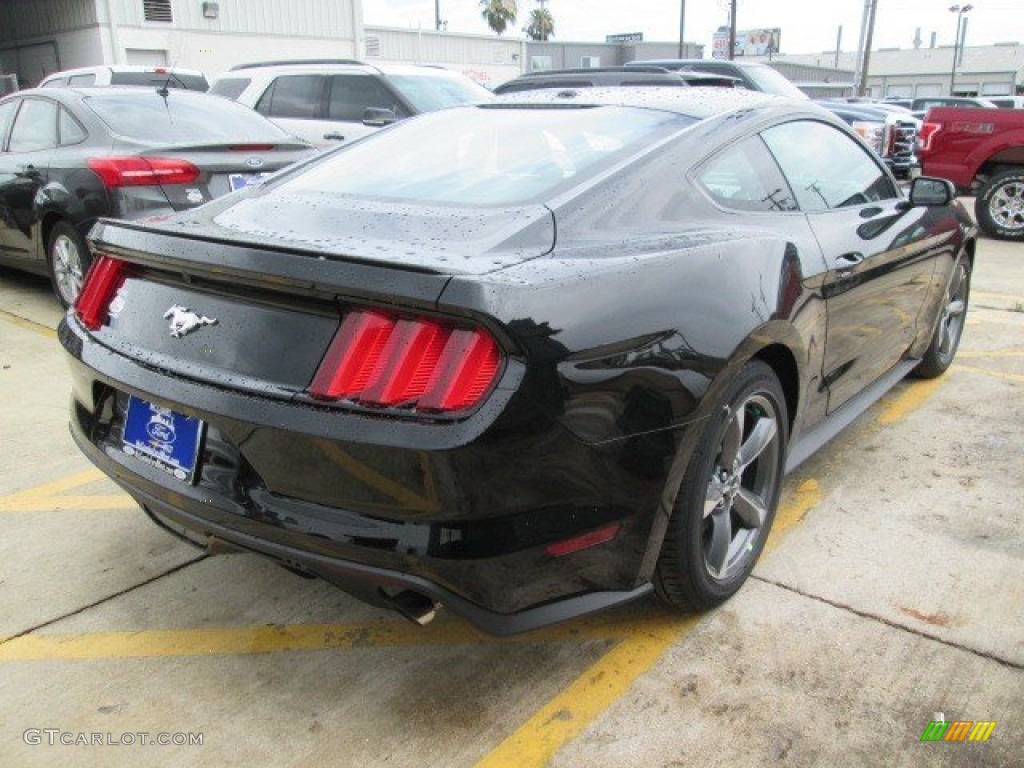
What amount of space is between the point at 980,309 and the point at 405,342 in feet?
20.5

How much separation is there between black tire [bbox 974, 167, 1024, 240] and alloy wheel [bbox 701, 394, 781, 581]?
28.7 feet

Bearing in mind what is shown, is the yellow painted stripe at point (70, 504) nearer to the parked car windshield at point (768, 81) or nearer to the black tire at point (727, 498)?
the black tire at point (727, 498)

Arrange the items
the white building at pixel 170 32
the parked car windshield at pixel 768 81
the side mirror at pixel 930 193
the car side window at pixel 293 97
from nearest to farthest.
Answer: the side mirror at pixel 930 193 → the car side window at pixel 293 97 → the parked car windshield at pixel 768 81 → the white building at pixel 170 32

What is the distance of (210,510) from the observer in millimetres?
2186

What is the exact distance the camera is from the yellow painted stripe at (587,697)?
7.12ft

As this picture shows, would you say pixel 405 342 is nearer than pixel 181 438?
Yes

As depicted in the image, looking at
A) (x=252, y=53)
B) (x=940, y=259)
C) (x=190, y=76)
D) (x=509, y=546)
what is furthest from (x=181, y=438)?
(x=252, y=53)

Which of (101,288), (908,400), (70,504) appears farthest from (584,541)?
(908,400)

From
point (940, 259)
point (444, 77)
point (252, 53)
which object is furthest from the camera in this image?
point (252, 53)

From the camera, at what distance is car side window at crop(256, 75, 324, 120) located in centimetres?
966

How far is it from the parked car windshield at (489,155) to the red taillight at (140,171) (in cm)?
254

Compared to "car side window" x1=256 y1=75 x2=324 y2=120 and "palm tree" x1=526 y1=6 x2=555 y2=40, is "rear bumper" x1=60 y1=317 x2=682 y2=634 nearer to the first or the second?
"car side window" x1=256 y1=75 x2=324 y2=120

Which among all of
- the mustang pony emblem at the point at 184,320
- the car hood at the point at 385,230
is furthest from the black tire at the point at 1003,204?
the mustang pony emblem at the point at 184,320

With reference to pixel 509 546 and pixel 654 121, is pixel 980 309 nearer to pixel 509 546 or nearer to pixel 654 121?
pixel 654 121
